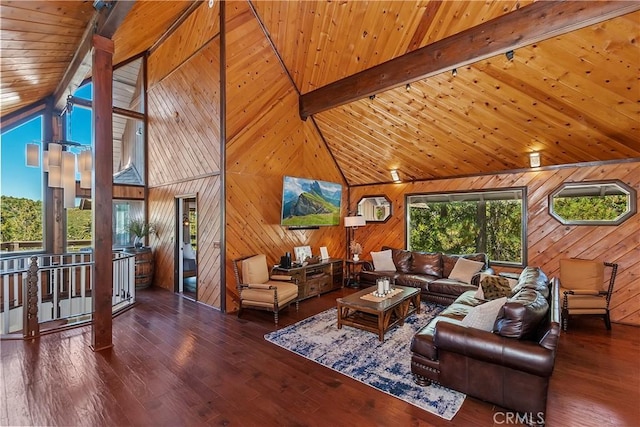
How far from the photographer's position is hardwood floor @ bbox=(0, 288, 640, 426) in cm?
226

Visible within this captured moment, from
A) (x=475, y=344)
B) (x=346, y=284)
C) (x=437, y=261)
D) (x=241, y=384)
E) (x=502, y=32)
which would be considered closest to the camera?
(x=475, y=344)

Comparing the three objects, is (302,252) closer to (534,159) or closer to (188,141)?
(188,141)

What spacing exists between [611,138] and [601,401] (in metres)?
3.62

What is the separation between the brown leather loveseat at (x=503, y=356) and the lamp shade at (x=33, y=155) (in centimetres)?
550

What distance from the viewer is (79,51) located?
13.1 ft

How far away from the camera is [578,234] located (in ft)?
15.5

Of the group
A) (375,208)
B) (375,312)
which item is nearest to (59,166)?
(375,312)

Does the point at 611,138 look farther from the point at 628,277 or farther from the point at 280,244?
the point at 280,244

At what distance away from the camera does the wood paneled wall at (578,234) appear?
4.33 metres

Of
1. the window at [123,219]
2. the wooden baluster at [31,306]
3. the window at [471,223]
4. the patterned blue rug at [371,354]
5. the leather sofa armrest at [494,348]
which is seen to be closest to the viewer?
the leather sofa armrest at [494,348]

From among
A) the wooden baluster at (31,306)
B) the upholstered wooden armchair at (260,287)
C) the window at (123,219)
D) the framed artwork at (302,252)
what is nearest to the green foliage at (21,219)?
the window at (123,219)

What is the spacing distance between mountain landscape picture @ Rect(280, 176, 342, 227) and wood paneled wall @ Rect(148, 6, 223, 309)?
1341 millimetres

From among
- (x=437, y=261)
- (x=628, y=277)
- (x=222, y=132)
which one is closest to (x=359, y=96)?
(x=222, y=132)

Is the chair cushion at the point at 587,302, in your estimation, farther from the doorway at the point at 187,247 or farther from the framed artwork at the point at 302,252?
the doorway at the point at 187,247
